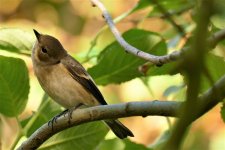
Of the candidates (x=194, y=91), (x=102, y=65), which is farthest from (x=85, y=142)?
(x=194, y=91)

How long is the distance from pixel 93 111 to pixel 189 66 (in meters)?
1.11

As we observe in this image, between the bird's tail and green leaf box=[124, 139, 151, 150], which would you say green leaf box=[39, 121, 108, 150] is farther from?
the bird's tail

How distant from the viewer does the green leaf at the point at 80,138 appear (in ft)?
7.60

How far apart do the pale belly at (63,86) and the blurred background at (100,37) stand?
1.30 ft

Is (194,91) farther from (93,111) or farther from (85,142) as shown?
(85,142)

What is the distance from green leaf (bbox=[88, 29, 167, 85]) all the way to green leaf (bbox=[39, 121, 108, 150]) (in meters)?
0.25

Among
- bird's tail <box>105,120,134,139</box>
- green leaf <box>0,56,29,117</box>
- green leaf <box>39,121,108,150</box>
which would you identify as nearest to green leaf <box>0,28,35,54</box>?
green leaf <box>0,56,29,117</box>

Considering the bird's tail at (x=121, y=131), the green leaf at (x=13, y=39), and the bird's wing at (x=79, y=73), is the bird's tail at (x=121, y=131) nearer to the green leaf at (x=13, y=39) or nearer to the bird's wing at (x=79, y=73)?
the bird's wing at (x=79, y=73)

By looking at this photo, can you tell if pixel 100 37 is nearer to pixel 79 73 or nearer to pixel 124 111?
pixel 79 73

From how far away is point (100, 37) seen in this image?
14.9 ft

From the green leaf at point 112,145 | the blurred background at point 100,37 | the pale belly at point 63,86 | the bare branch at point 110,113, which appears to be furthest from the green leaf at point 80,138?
the blurred background at point 100,37

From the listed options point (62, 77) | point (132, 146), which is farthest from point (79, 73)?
point (132, 146)

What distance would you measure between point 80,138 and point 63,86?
89 cm

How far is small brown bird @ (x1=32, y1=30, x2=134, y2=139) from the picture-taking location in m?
3.06
